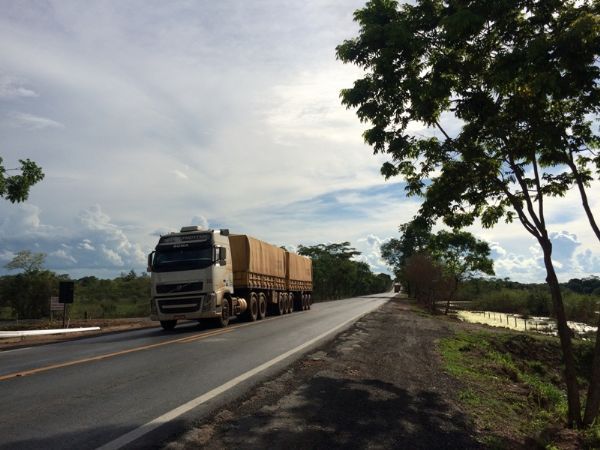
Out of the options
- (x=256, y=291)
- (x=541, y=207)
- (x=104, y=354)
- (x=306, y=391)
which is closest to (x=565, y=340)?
(x=541, y=207)

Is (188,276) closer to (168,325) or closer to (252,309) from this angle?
(168,325)

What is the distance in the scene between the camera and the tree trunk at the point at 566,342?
776 centimetres

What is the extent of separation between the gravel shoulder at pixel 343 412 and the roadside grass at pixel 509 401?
1.14 feet

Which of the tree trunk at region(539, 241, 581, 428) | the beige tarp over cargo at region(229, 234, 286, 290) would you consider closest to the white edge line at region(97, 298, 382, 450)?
the tree trunk at region(539, 241, 581, 428)

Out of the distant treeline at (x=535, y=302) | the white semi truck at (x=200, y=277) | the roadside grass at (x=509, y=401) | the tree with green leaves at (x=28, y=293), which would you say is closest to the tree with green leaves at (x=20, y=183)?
the white semi truck at (x=200, y=277)

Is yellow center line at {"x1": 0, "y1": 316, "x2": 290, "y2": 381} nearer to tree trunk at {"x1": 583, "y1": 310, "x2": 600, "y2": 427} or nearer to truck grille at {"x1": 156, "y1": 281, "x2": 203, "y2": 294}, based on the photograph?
truck grille at {"x1": 156, "y1": 281, "x2": 203, "y2": 294}

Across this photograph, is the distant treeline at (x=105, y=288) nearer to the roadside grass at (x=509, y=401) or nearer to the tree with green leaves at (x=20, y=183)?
the tree with green leaves at (x=20, y=183)

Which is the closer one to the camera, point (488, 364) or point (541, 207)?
point (541, 207)

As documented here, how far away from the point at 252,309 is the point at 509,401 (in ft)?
45.3

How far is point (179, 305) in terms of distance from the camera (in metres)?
16.5

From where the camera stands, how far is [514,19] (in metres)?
7.43

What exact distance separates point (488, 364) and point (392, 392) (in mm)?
6690

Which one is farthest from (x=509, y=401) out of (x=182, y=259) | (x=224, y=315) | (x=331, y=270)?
(x=331, y=270)

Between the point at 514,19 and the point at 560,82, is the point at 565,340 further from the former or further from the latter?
the point at 514,19
